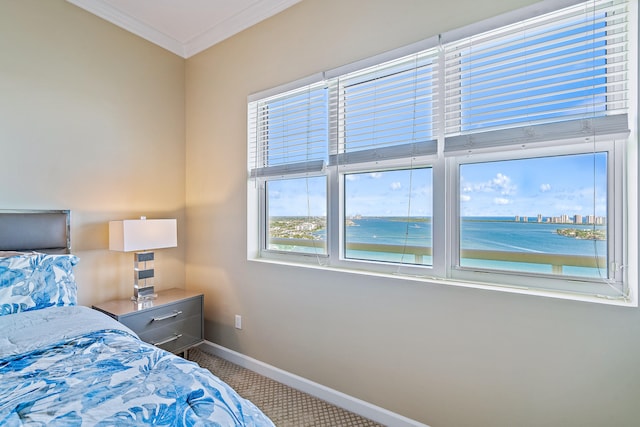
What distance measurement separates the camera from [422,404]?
1792 mm

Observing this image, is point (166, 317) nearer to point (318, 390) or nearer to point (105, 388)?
point (318, 390)

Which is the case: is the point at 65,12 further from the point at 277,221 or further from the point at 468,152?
the point at 468,152

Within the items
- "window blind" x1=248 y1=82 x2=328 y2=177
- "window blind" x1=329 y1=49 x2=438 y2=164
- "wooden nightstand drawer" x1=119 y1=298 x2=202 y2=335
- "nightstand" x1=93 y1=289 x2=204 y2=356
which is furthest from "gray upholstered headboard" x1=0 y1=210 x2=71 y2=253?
"window blind" x1=329 y1=49 x2=438 y2=164

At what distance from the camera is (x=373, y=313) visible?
1.96m

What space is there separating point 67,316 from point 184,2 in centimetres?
234

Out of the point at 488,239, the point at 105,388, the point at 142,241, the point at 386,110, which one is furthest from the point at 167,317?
the point at 488,239

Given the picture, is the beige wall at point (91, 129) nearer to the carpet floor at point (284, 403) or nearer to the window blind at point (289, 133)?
the window blind at point (289, 133)

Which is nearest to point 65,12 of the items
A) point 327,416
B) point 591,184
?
point 327,416

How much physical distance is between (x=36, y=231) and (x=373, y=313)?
2337 mm

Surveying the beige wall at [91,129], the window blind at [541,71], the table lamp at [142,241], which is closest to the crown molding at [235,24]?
the beige wall at [91,129]

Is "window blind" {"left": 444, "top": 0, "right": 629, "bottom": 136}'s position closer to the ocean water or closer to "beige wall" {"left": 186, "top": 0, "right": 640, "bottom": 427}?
"beige wall" {"left": 186, "top": 0, "right": 640, "bottom": 427}

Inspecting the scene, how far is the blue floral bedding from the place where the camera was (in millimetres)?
883

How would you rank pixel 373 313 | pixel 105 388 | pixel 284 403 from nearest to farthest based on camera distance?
pixel 105 388
pixel 373 313
pixel 284 403

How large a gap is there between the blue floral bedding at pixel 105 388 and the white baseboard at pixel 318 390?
1175 mm
